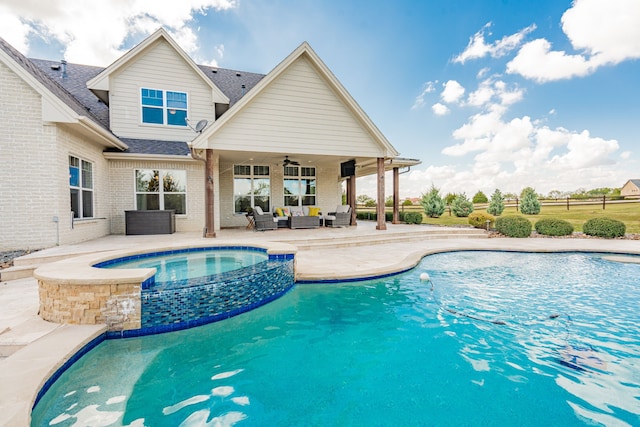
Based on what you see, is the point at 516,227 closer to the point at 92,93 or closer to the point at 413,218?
the point at 413,218

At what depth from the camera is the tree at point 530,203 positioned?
2114 centimetres

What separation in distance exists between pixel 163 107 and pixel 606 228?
18.8m

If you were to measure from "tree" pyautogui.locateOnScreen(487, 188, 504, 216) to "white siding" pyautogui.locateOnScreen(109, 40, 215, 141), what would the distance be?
20338 millimetres

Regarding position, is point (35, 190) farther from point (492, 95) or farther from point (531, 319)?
point (492, 95)

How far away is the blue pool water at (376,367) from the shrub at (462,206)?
673 inches

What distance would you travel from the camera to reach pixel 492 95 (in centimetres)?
1812

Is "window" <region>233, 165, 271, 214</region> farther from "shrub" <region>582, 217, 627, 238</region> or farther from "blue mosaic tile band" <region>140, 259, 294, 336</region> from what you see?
"shrub" <region>582, 217, 627, 238</region>

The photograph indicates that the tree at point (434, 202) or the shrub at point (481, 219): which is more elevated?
the tree at point (434, 202)

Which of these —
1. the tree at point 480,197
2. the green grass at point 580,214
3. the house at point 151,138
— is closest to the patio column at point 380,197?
the house at point 151,138

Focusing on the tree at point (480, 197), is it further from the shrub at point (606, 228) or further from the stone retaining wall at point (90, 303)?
the stone retaining wall at point (90, 303)

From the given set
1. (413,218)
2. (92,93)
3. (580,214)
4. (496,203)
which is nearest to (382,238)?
(413,218)

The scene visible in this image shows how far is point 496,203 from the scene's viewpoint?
21.5 meters

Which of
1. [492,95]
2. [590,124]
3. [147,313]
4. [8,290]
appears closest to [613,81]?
[590,124]

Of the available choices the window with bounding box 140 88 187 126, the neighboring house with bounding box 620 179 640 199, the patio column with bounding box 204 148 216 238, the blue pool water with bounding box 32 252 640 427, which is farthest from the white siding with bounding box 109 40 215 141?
the neighboring house with bounding box 620 179 640 199
